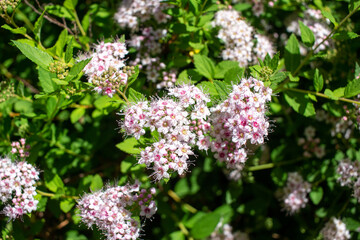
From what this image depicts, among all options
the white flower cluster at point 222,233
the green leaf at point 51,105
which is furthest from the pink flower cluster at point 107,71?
the white flower cluster at point 222,233

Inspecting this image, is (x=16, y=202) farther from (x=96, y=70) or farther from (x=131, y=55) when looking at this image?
(x=131, y=55)

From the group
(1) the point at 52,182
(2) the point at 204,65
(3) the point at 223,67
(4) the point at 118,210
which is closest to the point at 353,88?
(3) the point at 223,67

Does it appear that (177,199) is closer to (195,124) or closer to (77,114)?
(77,114)

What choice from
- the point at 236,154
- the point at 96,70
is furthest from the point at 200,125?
the point at 96,70

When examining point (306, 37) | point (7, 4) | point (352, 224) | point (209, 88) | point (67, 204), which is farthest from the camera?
point (352, 224)

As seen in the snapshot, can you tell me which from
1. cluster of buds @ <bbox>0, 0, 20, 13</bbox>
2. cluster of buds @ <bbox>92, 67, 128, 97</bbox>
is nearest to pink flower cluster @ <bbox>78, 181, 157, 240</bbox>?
cluster of buds @ <bbox>92, 67, 128, 97</bbox>

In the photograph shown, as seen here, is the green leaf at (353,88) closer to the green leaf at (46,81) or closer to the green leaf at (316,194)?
the green leaf at (316,194)

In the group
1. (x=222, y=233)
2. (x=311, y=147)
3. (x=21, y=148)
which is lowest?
(x=222, y=233)
